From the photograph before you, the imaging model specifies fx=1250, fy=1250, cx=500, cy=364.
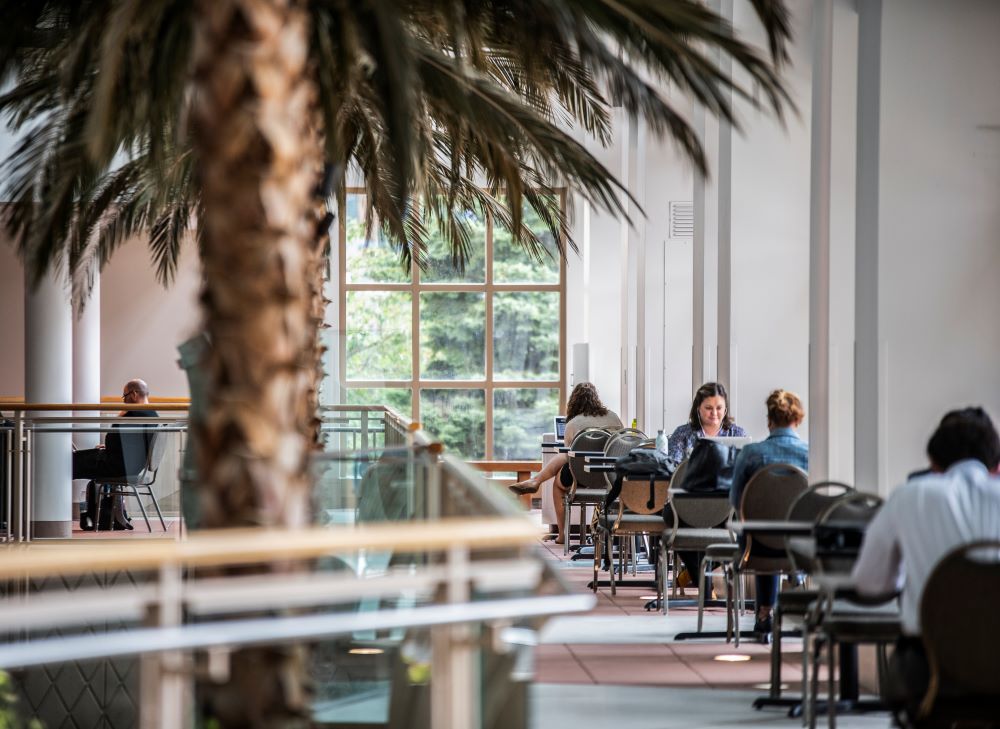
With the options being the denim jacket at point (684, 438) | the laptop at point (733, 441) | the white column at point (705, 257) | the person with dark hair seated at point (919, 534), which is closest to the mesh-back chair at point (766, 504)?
the laptop at point (733, 441)

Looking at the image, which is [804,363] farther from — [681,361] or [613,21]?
[613,21]

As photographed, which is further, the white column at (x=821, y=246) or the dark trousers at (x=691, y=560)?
the dark trousers at (x=691, y=560)

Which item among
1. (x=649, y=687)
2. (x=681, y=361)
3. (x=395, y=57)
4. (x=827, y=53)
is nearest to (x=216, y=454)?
(x=395, y=57)

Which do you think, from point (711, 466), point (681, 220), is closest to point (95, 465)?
point (711, 466)

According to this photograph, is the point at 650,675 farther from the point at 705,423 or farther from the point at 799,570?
the point at 705,423

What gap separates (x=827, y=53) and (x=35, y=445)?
6.13m

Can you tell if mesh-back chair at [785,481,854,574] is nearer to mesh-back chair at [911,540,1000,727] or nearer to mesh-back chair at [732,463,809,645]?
mesh-back chair at [732,463,809,645]

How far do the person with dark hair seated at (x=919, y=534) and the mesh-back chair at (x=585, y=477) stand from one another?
5579mm

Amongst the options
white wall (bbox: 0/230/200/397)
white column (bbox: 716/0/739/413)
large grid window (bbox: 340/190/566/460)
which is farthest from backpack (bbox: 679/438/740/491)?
A: large grid window (bbox: 340/190/566/460)

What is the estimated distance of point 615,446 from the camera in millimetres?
9766

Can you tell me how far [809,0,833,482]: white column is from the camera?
7.09 metres

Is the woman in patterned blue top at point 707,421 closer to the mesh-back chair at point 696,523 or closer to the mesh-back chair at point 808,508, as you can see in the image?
the mesh-back chair at point 696,523

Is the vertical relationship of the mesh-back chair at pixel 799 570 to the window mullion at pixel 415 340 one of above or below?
below

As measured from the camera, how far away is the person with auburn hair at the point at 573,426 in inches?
452
